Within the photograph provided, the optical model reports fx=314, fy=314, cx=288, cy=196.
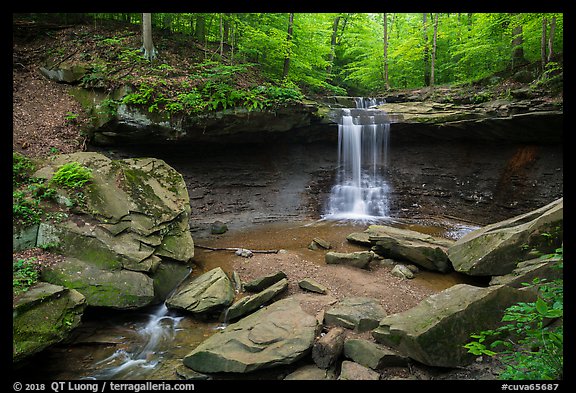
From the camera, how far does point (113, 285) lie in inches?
219

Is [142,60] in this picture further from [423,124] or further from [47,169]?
[423,124]

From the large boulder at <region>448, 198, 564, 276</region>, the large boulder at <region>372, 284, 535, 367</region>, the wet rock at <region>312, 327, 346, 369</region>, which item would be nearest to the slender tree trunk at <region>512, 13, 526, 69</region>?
the large boulder at <region>448, 198, 564, 276</region>

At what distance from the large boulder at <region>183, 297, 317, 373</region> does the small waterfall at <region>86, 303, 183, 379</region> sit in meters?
0.76

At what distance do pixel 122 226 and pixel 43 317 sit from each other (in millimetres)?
2528

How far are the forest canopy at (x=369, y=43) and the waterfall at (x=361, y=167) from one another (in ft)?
9.69

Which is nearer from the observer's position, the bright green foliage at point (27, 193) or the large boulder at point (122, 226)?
the large boulder at point (122, 226)

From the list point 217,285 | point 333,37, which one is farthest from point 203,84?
point 333,37

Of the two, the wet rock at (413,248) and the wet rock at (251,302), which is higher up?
the wet rock at (413,248)

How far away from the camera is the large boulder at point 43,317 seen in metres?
4.03

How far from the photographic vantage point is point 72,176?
6844 millimetres

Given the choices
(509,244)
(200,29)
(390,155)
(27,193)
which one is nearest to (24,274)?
(27,193)

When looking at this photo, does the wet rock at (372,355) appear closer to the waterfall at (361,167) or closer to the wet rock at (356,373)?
the wet rock at (356,373)

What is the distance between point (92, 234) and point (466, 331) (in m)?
6.52

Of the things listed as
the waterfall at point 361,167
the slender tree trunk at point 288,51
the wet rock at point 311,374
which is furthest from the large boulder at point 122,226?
the slender tree trunk at point 288,51
